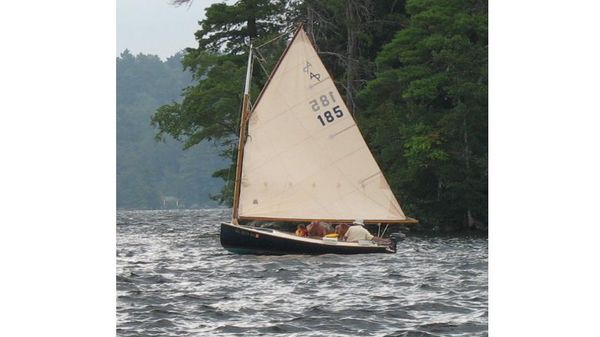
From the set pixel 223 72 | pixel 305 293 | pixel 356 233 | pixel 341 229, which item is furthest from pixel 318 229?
pixel 223 72

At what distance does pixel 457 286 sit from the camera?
78.6 ft

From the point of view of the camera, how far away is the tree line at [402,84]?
137 ft

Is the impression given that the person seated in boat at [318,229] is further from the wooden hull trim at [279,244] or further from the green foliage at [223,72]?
the green foliage at [223,72]

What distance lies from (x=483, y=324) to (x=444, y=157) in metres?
23.7

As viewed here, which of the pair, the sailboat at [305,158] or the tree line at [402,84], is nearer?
the sailboat at [305,158]

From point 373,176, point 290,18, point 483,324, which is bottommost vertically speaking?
point 483,324

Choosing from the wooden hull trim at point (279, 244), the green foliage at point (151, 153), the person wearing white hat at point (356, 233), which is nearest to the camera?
the wooden hull trim at point (279, 244)

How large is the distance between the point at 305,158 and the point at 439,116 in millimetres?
14126

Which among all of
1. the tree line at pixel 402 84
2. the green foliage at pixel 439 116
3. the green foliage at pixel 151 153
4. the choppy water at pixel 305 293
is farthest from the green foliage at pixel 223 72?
the green foliage at pixel 151 153

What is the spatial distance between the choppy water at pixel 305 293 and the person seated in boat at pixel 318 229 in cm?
97

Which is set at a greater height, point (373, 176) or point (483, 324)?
point (373, 176)

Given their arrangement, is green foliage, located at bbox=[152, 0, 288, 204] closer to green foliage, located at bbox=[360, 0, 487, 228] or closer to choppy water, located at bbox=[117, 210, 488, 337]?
green foliage, located at bbox=[360, 0, 487, 228]
